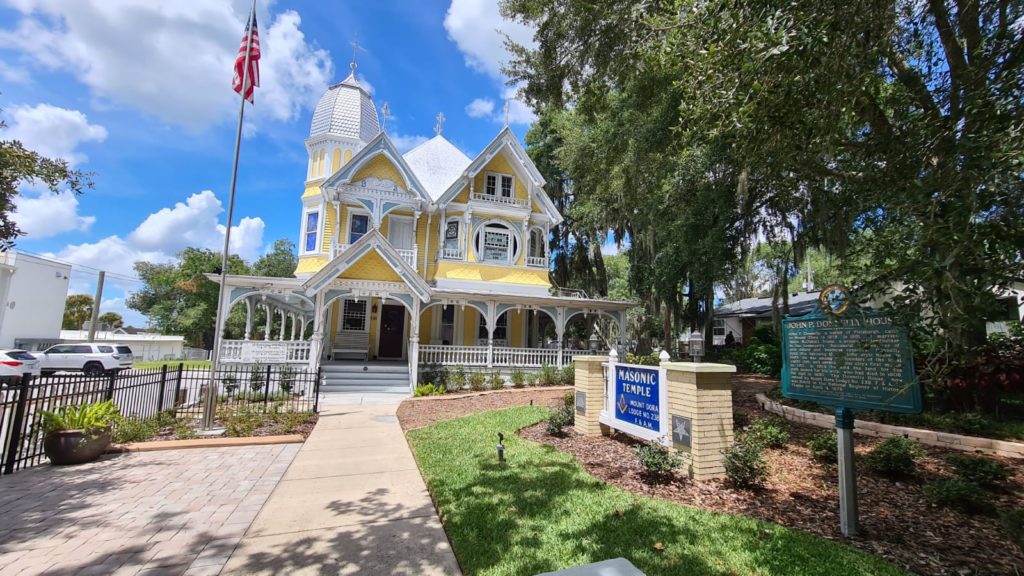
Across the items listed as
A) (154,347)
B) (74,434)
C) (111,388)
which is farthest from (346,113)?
(154,347)

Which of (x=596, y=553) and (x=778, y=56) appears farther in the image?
(x=778, y=56)

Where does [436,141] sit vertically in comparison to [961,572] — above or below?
above

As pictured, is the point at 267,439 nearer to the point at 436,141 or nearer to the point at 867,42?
the point at 867,42

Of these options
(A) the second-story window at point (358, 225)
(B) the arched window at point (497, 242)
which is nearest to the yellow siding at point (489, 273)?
(B) the arched window at point (497, 242)

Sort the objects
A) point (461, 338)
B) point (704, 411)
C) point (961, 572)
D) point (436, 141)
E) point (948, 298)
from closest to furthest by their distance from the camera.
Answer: point (948, 298) < point (961, 572) < point (704, 411) < point (461, 338) < point (436, 141)

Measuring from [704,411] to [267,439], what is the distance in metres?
7.63

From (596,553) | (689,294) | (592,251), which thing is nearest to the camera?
(596,553)

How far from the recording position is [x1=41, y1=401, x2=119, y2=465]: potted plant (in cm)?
666

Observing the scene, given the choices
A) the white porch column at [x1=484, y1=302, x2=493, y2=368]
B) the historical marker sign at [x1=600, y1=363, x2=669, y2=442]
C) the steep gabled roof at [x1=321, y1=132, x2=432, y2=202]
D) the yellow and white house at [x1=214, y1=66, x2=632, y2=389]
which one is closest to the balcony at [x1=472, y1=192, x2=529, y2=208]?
the yellow and white house at [x1=214, y1=66, x2=632, y2=389]

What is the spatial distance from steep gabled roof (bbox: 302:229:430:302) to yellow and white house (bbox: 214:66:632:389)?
61.6 inches

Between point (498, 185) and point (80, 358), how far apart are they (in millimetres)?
22476

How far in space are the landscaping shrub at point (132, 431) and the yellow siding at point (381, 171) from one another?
521 inches

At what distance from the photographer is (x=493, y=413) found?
10.8m

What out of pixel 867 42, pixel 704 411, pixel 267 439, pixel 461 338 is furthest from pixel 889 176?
pixel 461 338
